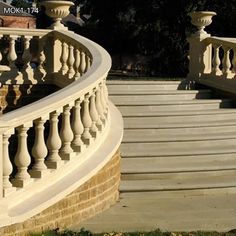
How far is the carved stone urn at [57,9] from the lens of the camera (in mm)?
9609

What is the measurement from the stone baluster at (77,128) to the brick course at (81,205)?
382 mm

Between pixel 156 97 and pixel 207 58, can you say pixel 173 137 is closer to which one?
pixel 156 97

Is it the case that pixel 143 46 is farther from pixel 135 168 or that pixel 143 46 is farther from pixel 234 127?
pixel 135 168

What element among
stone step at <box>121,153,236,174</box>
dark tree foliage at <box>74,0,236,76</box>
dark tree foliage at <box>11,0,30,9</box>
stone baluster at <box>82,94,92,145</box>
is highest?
stone baluster at <box>82,94,92,145</box>

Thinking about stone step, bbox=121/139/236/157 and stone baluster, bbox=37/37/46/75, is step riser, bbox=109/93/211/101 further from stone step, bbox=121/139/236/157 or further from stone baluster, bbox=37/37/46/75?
stone step, bbox=121/139/236/157

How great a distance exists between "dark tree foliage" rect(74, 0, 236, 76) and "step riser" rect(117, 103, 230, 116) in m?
12.8

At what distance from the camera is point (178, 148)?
27.2 feet

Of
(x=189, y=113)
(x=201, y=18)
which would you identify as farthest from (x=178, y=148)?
(x=201, y=18)

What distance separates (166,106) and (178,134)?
116 centimetres

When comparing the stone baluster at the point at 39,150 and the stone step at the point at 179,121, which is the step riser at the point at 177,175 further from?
the stone baluster at the point at 39,150

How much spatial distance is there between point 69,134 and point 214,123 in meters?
4.11

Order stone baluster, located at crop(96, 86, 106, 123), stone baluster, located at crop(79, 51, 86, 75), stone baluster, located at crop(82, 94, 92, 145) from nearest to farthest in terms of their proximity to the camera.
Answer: stone baluster, located at crop(82, 94, 92, 145), stone baluster, located at crop(96, 86, 106, 123), stone baluster, located at crop(79, 51, 86, 75)

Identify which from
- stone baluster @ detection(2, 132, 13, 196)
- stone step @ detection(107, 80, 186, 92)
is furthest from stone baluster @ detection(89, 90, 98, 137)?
stone step @ detection(107, 80, 186, 92)

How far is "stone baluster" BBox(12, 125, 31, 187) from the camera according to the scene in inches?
199
